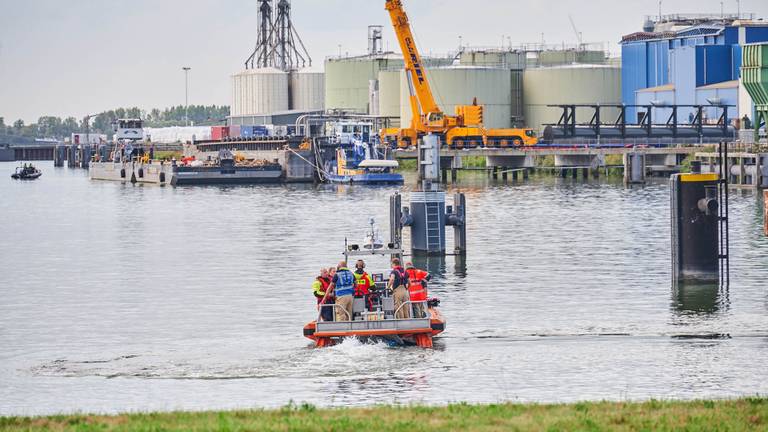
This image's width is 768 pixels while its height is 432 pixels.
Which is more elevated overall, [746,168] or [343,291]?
[746,168]

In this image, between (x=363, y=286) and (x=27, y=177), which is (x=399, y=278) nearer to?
(x=363, y=286)

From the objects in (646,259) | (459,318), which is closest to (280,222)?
(646,259)

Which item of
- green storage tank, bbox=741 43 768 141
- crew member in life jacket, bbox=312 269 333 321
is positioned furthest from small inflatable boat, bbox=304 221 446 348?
green storage tank, bbox=741 43 768 141

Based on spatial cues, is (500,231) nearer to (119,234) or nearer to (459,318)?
(119,234)

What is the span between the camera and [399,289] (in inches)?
1432

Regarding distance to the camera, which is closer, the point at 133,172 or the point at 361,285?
the point at 361,285

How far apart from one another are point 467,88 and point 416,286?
144179 millimetres

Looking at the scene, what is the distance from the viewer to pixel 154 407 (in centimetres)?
2848

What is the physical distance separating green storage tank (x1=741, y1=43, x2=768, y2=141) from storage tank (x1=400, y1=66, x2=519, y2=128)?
231ft

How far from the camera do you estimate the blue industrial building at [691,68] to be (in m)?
153

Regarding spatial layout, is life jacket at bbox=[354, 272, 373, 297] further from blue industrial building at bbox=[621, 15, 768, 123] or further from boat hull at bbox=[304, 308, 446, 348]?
blue industrial building at bbox=[621, 15, 768, 123]

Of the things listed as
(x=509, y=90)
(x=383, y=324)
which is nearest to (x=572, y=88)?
(x=509, y=90)

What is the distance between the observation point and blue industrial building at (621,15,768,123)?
6009 inches

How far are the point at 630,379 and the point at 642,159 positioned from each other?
101581 mm
